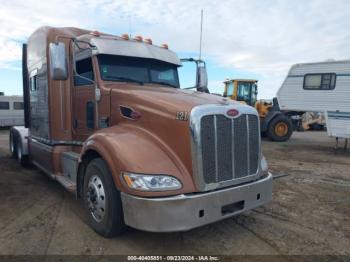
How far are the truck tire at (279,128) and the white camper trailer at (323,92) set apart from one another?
1.16 meters

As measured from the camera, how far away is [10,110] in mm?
21750

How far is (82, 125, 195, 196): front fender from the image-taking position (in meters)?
3.53

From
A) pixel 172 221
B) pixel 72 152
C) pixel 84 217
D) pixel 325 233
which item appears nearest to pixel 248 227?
pixel 325 233

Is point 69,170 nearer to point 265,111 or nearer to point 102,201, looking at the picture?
point 102,201

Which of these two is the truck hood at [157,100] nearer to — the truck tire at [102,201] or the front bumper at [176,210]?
the truck tire at [102,201]

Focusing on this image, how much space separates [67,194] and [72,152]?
87cm

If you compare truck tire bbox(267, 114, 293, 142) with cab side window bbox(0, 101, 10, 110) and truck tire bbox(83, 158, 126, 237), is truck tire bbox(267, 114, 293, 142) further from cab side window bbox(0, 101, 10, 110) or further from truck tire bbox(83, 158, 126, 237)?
cab side window bbox(0, 101, 10, 110)

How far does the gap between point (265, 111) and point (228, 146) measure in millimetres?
13535

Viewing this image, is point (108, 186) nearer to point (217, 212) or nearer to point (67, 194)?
point (217, 212)

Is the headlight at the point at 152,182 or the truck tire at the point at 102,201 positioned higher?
the headlight at the point at 152,182

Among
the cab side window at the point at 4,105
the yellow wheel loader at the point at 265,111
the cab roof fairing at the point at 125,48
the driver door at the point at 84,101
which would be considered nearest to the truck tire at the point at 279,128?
the yellow wheel loader at the point at 265,111

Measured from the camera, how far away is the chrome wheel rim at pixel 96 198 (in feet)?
13.2

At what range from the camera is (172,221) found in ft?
11.2

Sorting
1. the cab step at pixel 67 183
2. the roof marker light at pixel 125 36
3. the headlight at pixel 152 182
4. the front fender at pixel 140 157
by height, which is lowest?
the cab step at pixel 67 183
